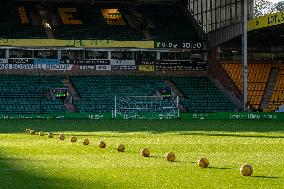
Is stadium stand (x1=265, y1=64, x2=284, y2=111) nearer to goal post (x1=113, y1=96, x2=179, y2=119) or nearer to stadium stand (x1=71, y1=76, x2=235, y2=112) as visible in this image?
stadium stand (x1=71, y1=76, x2=235, y2=112)

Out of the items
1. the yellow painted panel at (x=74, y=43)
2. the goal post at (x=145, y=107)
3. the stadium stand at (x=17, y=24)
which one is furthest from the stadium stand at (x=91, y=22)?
the goal post at (x=145, y=107)

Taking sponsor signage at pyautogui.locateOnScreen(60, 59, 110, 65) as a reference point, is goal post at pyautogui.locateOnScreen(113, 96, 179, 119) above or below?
below

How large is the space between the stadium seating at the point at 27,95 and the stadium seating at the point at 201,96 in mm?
12656

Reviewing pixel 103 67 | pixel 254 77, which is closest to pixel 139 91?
pixel 103 67

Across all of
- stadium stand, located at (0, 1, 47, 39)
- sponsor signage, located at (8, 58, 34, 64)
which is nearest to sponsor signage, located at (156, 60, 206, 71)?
stadium stand, located at (0, 1, 47, 39)

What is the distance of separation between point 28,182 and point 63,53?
57.6 m

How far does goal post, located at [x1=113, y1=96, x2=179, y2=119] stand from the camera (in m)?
59.0

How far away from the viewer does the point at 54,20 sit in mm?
73312

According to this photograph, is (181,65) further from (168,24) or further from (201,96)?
(201,96)

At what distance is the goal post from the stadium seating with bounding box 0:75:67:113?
18.8 feet

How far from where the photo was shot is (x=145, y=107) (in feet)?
205

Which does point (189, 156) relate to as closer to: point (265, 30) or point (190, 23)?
point (265, 30)

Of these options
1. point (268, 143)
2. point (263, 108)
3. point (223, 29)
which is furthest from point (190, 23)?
point (268, 143)

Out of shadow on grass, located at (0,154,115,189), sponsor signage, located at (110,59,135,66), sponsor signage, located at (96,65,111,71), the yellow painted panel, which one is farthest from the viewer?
sponsor signage, located at (110,59,135,66)
